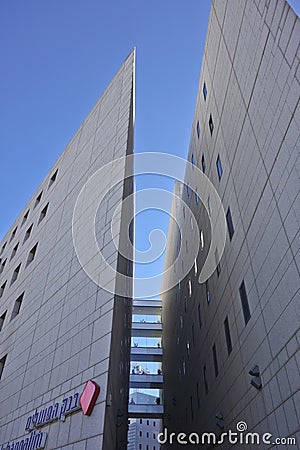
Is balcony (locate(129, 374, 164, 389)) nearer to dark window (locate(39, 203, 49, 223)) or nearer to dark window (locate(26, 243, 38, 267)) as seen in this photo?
dark window (locate(26, 243, 38, 267))

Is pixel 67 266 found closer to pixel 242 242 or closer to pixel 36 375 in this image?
pixel 36 375

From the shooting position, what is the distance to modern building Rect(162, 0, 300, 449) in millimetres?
7266

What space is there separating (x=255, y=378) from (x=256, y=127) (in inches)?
266

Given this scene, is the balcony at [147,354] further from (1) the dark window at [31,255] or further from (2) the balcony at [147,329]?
(1) the dark window at [31,255]

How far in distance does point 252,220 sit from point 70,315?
21.4ft

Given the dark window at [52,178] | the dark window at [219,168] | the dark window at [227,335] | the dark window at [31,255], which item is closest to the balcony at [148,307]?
the dark window at [52,178]

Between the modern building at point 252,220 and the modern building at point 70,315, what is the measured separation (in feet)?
12.4

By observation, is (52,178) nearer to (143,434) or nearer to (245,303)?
(245,303)

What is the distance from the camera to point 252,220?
9.65 m

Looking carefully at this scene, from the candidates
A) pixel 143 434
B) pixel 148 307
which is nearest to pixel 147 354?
pixel 148 307

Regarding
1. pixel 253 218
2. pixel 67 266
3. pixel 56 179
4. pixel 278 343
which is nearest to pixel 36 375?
pixel 67 266

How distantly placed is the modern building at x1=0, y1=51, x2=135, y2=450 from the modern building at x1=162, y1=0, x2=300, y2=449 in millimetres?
3793

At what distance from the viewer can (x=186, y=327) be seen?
22234 millimetres

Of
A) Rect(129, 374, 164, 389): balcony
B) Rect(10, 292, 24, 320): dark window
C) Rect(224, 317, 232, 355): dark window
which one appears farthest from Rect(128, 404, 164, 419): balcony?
Rect(224, 317, 232, 355): dark window
